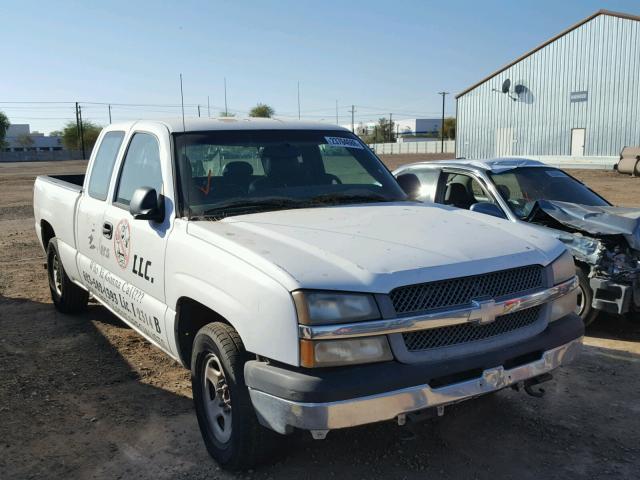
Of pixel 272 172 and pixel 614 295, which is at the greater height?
pixel 272 172

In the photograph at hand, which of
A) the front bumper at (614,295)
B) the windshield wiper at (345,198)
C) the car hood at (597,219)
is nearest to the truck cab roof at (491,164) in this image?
the car hood at (597,219)

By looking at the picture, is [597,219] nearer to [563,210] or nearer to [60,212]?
[563,210]

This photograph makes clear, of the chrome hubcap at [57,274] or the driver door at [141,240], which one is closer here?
the driver door at [141,240]

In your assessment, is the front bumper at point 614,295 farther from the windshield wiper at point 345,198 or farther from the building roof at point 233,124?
the building roof at point 233,124

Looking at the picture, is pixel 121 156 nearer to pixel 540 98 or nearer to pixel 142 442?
pixel 142 442

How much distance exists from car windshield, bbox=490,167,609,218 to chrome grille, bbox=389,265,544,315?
341 cm

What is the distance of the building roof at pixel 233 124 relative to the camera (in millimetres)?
4266

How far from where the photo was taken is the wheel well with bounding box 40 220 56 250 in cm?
670

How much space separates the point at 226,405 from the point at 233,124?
207 centimetres

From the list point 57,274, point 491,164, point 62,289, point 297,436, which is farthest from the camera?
point 491,164

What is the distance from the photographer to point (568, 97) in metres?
34.7

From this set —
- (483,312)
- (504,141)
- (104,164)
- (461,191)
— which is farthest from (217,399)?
(504,141)

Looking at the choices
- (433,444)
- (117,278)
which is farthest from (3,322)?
(433,444)

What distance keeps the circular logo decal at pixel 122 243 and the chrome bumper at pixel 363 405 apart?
186 centimetres
